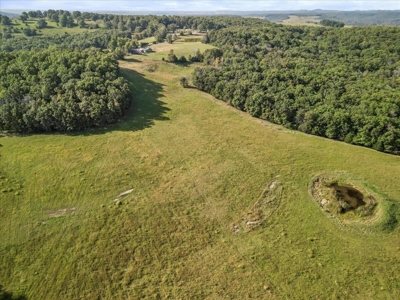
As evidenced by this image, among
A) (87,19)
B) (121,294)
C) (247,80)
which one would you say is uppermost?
(87,19)

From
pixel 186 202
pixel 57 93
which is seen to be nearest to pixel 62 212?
pixel 186 202

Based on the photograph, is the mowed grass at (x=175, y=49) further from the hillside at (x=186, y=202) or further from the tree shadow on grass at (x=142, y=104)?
the hillside at (x=186, y=202)

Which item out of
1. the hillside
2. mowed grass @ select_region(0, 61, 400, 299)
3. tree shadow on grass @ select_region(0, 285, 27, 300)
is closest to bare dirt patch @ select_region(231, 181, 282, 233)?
the hillside

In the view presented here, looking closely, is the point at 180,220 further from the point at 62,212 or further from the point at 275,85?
the point at 275,85

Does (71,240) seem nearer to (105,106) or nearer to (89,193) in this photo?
(89,193)

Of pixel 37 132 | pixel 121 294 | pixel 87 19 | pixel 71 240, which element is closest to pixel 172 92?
pixel 37 132

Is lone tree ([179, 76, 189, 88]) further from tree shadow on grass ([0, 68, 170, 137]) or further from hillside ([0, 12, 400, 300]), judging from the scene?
hillside ([0, 12, 400, 300])
